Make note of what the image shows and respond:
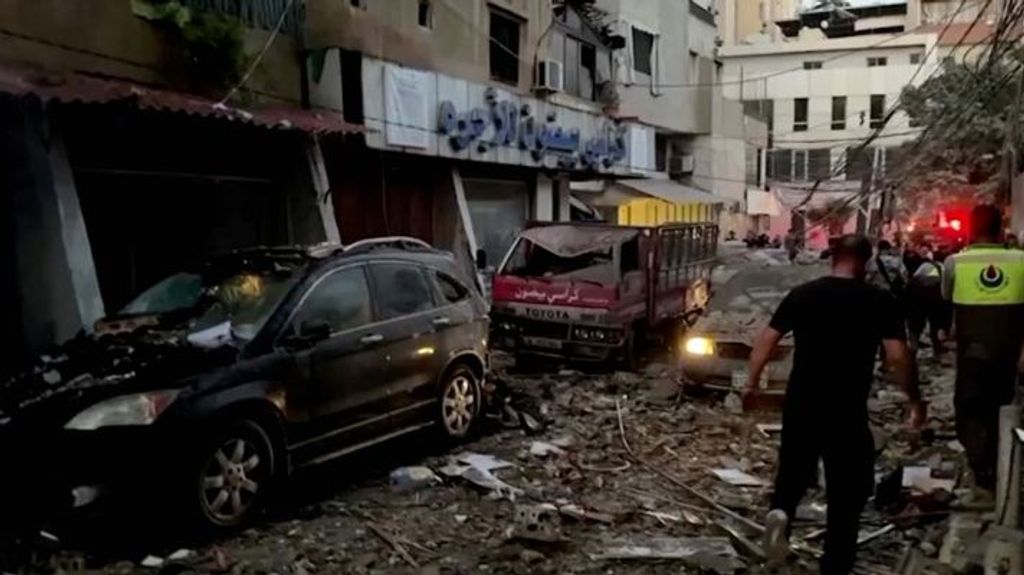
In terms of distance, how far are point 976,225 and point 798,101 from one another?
155ft

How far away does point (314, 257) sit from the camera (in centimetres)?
715

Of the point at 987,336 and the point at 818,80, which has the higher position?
the point at 818,80

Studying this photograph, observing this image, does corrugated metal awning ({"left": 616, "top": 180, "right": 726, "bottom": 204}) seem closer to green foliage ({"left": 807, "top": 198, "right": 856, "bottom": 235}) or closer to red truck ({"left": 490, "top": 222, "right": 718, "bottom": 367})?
red truck ({"left": 490, "top": 222, "right": 718, "bottom": 367})

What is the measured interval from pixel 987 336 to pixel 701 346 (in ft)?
14.7

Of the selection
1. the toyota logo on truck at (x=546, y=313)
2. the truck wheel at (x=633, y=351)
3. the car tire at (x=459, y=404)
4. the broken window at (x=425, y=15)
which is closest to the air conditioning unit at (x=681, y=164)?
the broken window at (x=425, y=15)

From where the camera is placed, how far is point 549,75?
20.0 m

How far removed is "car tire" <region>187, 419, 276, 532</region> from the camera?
559 centimetres

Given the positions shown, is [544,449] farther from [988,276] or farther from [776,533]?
[988,276]

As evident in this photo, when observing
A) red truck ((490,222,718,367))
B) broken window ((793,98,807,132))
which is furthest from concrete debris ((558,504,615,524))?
broken window ((793,98,807,132))

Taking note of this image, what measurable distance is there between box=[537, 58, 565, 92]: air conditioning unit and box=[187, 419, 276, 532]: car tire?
Answer: 1475 centimetres

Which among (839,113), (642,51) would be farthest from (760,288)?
(839,113)

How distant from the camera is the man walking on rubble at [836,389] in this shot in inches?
179

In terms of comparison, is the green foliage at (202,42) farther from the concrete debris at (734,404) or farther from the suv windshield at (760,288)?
the concrete debris at (734,404)

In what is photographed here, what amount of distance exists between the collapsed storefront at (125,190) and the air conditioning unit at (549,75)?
802cm
